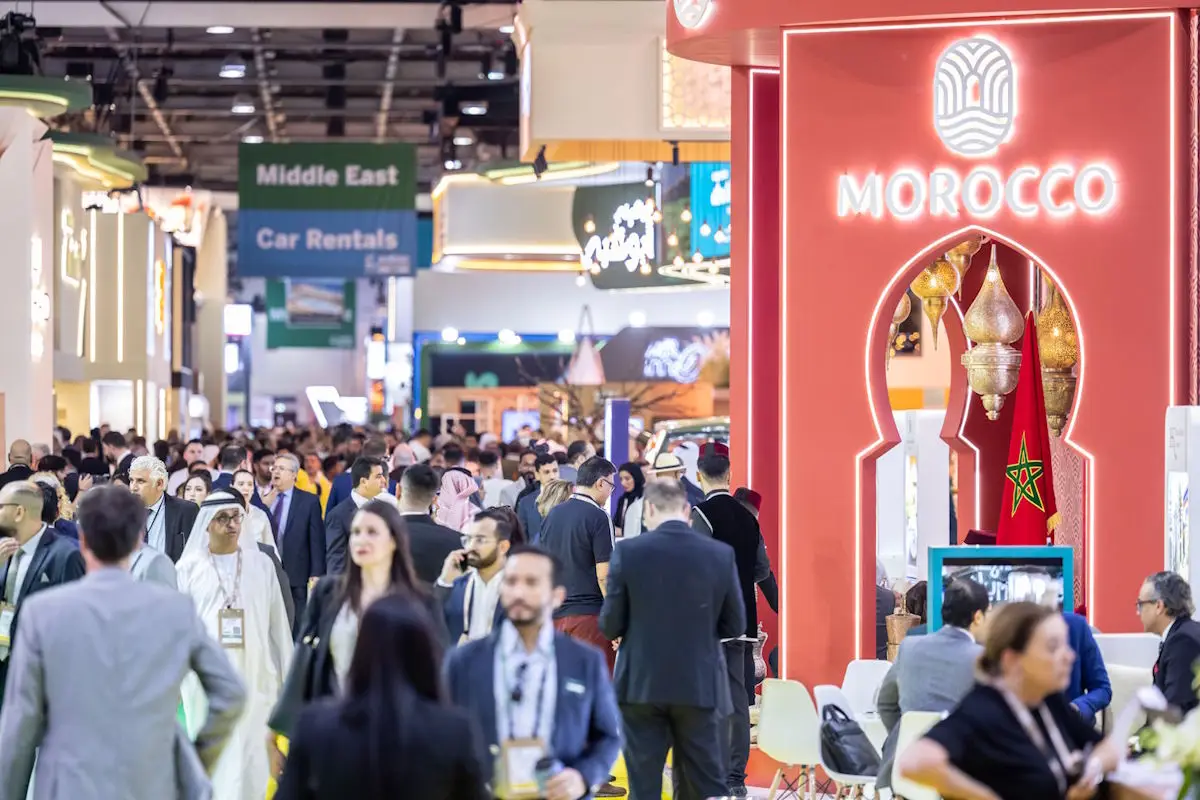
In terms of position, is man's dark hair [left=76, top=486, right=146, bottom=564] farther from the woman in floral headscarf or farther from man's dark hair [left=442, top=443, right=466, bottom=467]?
man's dark hair [left=442, top=443, right=466, bottom=467]

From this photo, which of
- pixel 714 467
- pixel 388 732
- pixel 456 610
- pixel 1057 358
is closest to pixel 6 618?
pixel 456 610

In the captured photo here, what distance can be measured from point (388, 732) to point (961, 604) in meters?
3.18

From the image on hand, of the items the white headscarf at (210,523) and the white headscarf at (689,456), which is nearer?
the white headscarf at (210,523)

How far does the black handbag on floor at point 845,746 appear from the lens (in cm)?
730

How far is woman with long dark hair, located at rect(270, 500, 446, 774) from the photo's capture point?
520cm

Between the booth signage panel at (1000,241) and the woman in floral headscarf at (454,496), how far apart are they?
9.16 feet

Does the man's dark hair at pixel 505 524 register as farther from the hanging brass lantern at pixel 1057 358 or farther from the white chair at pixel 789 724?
the hanging brass lantern at pixel 1057 358

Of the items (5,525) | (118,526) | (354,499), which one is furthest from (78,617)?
(354,499)

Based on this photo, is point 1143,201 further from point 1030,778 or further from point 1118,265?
point 1030,778

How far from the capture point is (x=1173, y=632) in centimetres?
688

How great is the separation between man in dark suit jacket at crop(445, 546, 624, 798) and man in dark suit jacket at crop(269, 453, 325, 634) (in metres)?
6.26

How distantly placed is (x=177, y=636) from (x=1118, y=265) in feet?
18.5

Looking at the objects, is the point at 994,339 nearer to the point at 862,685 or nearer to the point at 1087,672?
the point at 862,685

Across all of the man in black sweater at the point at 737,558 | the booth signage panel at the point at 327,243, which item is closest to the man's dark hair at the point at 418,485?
the man in black sweater at the point at 737,558
